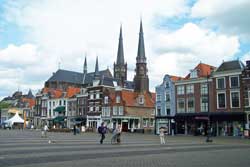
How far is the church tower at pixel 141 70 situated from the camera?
4041 inches

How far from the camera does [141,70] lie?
4193 inches

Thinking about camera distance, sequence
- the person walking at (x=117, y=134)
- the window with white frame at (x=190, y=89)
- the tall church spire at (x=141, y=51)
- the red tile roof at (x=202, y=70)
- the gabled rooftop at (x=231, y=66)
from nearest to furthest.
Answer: the person walking at (x=117, y=134)
the gabled rooftop at (x=231, y=66)
the red tile roof at (x=202, y=70)
the window with white frame at (x=190, y=89)
the tall church spire at (x=141, y=51)

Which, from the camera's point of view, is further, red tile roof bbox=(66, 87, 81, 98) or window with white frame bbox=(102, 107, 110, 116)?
red tile roof bbox=(66, 87, 81, 98)

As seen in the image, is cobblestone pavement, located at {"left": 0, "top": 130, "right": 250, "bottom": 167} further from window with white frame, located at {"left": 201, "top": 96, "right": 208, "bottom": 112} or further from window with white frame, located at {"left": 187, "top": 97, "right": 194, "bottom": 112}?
window with white frame, located at {"left": 187, "top": 97, "right": 194, "bottom": 112}

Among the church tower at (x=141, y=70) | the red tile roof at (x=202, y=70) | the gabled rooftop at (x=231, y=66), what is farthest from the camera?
the church tower at (x=141, y=70)

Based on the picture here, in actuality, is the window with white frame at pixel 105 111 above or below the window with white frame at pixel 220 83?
below

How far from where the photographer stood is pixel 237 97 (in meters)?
52.0

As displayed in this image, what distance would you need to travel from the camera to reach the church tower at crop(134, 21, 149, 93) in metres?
103

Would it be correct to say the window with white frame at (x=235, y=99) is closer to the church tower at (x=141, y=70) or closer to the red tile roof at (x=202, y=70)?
the red tile roof at (x=202, y=70)

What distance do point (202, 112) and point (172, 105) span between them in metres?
7.52

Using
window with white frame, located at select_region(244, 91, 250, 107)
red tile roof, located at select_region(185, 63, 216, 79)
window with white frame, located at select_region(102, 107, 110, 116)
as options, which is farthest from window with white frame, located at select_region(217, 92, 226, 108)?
window with white frame, located at select_region(102, 107, 110, 116)

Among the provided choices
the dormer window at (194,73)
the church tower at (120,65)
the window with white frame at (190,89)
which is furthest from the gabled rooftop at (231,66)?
the church tower at (120,65)

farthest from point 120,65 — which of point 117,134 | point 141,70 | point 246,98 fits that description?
point 117,134

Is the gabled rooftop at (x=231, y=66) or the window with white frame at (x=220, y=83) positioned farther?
the window with white frame at (x=220, y=83)
